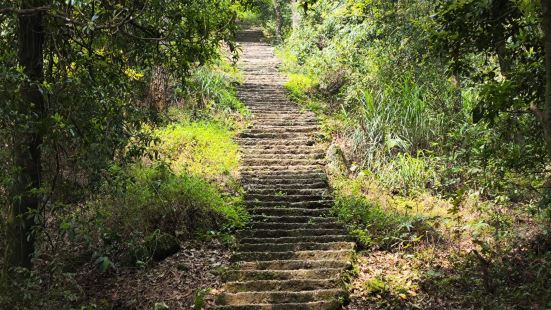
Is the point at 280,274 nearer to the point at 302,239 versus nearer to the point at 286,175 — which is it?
the point at 302,239

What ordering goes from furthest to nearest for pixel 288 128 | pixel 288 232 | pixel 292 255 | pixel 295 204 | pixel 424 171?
pixel 288 128, pixel 424 171, pixel 295 204, pixel 288 232, pixel 292 255

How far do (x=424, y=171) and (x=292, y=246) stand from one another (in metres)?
3.61

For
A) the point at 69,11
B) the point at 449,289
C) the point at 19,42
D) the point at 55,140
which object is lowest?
the point at 449,289

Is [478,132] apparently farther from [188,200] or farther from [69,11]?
[69,11]

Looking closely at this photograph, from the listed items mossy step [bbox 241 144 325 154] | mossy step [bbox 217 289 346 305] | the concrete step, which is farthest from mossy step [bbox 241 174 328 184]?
mossy step [bbox 217 289 346 305]

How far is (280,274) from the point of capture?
23.4 feet

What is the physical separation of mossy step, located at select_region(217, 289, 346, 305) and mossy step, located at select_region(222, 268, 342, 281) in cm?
43

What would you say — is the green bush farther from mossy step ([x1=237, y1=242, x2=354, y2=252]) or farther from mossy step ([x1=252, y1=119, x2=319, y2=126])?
mossy step ([x1=252, y1=119, x2=319, y2=126])

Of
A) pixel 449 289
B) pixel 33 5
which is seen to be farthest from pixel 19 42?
pixel 449 289

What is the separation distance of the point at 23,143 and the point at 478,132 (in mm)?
6044

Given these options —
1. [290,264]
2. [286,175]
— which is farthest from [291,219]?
[286,175]

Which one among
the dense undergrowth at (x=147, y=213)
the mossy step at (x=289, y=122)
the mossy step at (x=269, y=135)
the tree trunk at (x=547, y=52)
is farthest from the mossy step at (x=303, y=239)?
the mossy step at (x=289, y=122)

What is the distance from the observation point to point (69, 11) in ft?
17.2

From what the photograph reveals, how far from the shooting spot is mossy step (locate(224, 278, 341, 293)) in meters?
6.87
